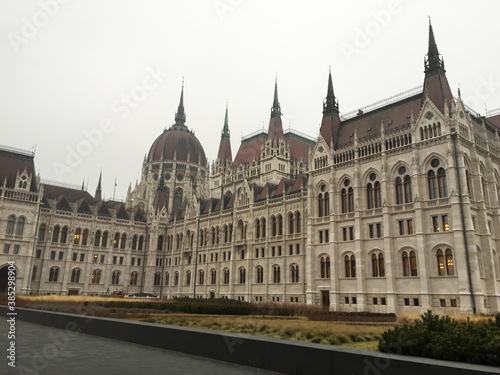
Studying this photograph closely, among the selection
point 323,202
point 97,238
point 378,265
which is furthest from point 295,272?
point 97,238

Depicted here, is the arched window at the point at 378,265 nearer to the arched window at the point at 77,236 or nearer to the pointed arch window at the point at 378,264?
the pointed arch window at the point at 378,264

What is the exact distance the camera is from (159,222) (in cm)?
8131

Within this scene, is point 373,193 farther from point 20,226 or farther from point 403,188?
point 20,226

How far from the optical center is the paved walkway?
10.4 metres

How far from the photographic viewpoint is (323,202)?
50156 millimetres

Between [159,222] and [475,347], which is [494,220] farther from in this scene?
[159,222]

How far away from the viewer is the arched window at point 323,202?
163ft

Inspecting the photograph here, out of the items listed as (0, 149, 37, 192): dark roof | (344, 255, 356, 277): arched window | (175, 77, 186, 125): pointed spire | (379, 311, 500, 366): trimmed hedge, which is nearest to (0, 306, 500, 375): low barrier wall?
(379, 311, 500, 366): trimmed hedge

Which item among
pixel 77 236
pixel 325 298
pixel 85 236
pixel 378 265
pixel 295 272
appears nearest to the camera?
pixel 378 265

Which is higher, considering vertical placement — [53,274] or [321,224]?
[321,224]

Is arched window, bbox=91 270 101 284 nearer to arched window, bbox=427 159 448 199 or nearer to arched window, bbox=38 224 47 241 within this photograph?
arched window, bbox=38 224 47 241

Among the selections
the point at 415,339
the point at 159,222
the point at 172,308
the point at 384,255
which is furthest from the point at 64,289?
the point at 415,339

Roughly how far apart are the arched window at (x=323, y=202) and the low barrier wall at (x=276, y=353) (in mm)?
35471

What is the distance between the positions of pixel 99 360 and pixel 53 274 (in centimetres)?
6512
